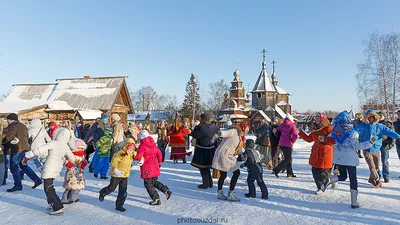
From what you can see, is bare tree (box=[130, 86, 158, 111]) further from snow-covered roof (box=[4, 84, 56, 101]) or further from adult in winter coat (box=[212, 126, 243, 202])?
adult in winter coat (box=[212, 126, 243, 202])

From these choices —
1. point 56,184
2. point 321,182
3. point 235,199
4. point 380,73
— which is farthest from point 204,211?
point 380,73

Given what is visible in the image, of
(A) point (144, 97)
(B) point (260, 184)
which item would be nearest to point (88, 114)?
(B) point (260, 184)

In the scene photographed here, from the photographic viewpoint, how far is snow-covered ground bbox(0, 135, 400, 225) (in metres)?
4.57

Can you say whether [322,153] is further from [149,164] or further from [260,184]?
[149,164]

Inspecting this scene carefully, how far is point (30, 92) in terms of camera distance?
2478 cm

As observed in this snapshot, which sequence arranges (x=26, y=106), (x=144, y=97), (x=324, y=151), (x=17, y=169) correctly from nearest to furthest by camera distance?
1. (x=324, y=151)
2. (x=17, y=169)
3. (x=26, y=106)
4. (x=144, y=97)

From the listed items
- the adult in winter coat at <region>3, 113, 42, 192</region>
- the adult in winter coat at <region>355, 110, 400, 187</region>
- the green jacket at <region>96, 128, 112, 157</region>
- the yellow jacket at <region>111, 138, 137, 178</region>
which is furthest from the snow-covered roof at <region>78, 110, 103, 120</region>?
the adult in winter coat at <region>355, 110, 400, 187</region>

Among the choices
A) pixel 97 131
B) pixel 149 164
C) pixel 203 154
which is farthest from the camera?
pixel 97 131

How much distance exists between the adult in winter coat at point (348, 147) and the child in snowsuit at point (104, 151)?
5598 mm

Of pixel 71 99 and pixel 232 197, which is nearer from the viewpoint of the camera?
pixel 232 197

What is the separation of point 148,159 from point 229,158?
1.62m

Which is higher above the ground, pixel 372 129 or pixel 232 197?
pixel 372 129

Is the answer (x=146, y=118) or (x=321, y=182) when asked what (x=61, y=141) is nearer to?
(x=321, y=182)

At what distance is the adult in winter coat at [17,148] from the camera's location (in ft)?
21.5
